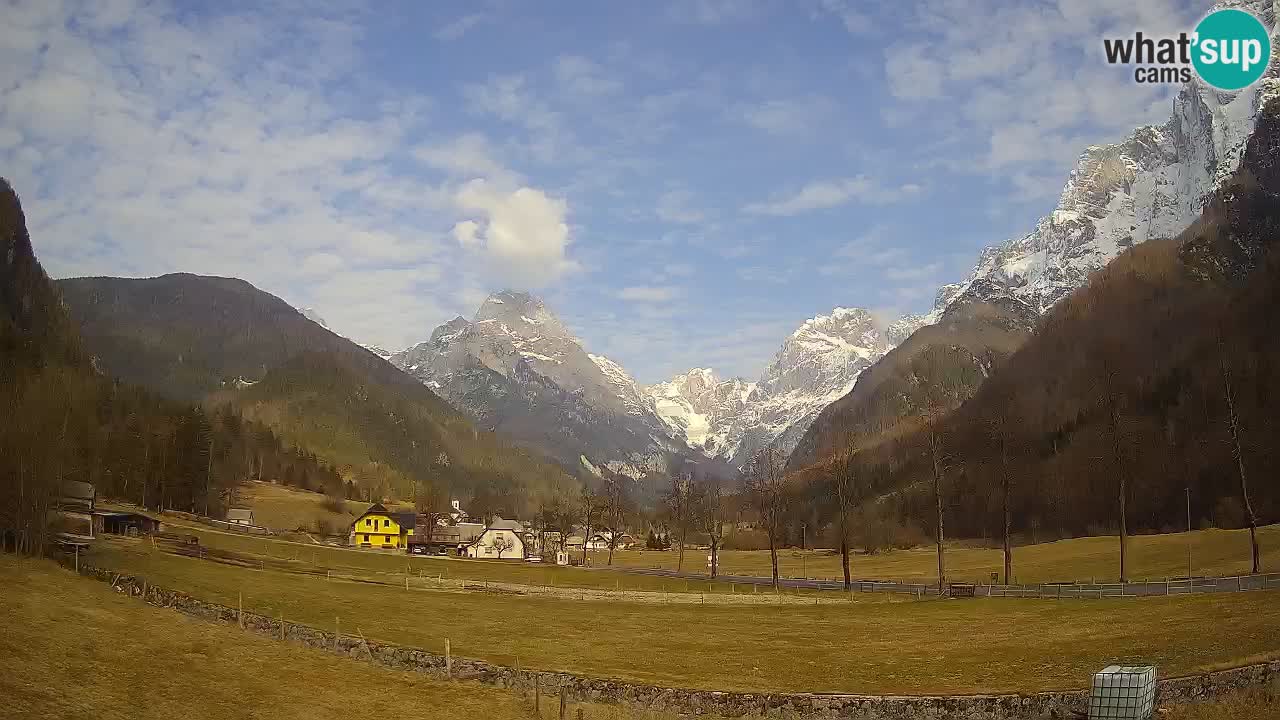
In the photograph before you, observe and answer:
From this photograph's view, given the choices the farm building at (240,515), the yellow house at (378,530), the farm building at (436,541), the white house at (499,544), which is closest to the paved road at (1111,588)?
the white house at (499,544)

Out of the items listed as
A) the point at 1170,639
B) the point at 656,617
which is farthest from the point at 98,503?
the point at 1170,639

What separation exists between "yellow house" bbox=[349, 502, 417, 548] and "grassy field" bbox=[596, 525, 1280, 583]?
45.3 m

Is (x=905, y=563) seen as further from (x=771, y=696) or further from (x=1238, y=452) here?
(x=771, y=696)

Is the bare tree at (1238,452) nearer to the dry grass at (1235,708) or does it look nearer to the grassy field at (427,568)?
the dry grass at (1235,708)

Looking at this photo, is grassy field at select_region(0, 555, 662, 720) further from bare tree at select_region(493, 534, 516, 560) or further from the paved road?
bare tree at select_region(493, 534, 516, 560)

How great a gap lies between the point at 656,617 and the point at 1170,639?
37.3 meters

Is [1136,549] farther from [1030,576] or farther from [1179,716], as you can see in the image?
[1179,716]

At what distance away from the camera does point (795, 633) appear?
61.3 m

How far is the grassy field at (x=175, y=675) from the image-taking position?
3381 centimetres

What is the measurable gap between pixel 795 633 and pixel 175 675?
128ft

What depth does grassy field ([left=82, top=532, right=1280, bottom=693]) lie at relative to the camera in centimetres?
4291

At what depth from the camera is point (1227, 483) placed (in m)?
169

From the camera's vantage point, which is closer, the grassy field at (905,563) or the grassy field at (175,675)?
the grassy field at (175,675)

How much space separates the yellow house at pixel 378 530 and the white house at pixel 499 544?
60.7ft
